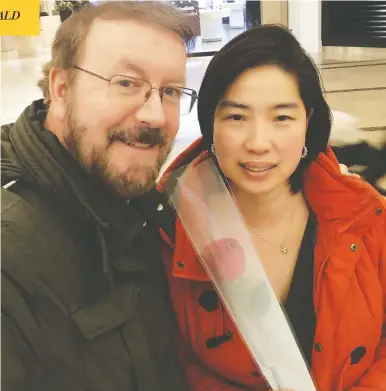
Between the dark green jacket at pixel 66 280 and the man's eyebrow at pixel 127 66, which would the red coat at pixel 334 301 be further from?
the man's eyebrow at pixel 127 66

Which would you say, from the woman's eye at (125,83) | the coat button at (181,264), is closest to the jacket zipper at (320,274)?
the coat button at (181,264)

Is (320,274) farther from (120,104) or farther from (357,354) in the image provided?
(120,104)

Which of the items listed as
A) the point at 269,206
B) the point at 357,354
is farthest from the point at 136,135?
the point at 357,354

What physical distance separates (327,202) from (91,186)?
17.2 inches

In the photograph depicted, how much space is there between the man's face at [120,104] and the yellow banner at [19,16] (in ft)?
0.33

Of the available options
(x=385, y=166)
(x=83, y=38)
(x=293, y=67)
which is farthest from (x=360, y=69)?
(x=83, y=38)

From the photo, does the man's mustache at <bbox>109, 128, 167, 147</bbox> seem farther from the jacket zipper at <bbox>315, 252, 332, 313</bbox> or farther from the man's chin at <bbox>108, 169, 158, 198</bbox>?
the jacket zipper at <bbox>315, 252, 332, 313</bbox>

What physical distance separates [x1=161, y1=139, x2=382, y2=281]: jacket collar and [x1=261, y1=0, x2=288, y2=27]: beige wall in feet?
0.80

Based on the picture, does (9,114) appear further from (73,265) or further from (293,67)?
(293,67)

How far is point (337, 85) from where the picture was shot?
2.52 metres

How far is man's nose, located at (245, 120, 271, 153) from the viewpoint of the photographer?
790 millimetres

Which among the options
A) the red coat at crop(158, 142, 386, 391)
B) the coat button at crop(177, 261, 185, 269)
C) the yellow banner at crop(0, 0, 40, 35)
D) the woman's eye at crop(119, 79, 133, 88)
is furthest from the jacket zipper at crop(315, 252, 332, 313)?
the yellow banner at crop(0, 0, 40, 35)

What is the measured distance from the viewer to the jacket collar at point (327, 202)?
859 mm

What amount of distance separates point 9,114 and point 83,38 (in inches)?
5.9
